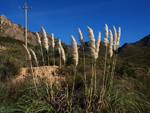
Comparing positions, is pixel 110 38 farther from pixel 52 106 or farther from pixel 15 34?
pixel 15 34

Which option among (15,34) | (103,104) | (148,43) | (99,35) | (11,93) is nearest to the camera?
(99,35)

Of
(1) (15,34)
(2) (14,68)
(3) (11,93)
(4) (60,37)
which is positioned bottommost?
(3) (11,93)

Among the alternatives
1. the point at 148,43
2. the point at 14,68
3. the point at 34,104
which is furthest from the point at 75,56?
the point at 148,43

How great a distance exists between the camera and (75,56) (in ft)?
6.50

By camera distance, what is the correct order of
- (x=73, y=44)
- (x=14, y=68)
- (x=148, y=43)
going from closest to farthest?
(x=73, y=44) < (x=14, y=68) < (x=148, y=43)

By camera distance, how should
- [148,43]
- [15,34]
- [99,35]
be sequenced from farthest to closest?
1. [15,34]
2. [148,43]
3. [99,35]

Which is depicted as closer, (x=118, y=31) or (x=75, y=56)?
(x=75, y=56)

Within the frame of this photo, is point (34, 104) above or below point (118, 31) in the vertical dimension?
below

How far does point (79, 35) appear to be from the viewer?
203cm

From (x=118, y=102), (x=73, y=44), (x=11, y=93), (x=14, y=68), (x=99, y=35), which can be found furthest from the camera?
(x=14, y=68)

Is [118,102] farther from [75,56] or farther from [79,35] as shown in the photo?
[79,35]

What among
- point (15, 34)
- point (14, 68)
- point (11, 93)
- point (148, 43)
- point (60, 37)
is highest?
point (15, 34)

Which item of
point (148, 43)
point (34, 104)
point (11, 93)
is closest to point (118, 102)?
point (34, 104)

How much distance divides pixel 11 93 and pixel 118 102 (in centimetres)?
393
